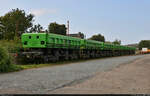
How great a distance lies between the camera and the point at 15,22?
5472 centimetres

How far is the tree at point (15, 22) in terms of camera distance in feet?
175

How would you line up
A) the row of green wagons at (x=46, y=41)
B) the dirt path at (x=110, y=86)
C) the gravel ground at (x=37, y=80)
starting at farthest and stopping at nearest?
1. the row of green wagons at (x=46, y=41)
2. the gravel ground at (x=37, y=80)
3. the dirt path at (x=110, y=86)

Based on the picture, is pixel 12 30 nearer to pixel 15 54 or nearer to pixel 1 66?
pixel 15 54

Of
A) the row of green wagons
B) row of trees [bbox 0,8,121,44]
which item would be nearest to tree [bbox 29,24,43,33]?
row of trees [bbox 0,8,121,44]

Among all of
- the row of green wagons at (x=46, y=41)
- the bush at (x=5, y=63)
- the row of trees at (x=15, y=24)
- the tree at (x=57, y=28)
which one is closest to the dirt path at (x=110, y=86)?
the bush at (x=5, y=63)

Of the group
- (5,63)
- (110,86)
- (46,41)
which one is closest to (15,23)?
(46,41)

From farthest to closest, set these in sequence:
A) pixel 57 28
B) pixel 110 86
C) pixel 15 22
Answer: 1. pixel 57 28
2. pixel 15 22
3. pixel 110 86

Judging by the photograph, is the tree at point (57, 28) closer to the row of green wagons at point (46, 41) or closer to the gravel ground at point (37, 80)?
the row of green wagons at point (46, 41)

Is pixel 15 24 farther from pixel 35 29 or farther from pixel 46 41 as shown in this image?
pixel 46 41

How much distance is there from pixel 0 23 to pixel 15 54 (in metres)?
40.2

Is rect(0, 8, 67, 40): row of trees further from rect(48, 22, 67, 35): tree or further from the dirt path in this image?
the dirt path

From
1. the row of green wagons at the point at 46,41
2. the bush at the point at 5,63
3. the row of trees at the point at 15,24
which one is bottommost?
the bush at the point at 5,63

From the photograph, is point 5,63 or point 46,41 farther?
point 46,41

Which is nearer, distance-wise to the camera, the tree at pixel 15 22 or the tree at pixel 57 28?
the tree at pixel 15 22
